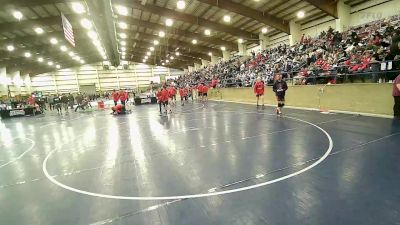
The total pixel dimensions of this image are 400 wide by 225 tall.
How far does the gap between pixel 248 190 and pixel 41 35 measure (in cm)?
3482

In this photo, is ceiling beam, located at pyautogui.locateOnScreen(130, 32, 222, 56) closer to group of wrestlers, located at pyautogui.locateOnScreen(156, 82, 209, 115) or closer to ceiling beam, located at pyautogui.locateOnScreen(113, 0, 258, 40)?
group of wrestlers, located at pyautogui.locateOnScreen(156, 82, 209, 115)

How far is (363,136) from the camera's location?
7.12m

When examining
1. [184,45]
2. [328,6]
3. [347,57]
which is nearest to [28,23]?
[184,45]

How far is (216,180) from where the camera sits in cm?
473

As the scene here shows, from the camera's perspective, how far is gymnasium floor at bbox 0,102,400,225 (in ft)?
11.5

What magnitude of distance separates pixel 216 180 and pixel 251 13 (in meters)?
20.6

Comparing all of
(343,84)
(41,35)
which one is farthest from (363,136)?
(41,35)

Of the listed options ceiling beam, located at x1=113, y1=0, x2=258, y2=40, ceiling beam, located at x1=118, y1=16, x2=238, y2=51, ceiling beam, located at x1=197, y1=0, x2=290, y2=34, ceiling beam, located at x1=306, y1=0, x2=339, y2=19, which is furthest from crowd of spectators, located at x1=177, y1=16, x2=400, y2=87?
ceiling beam, located at x1=118, y1=16, x2=238, y2=51

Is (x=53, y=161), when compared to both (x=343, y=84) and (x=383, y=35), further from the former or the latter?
(x=383, y=35)

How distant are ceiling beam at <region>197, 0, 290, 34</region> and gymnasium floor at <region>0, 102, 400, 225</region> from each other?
49.6ft

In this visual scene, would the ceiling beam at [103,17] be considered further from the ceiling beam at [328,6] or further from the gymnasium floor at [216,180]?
the ceiling beam at [328,6]

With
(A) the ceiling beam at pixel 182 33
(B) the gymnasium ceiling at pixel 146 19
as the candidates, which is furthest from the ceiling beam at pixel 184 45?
(A) the ceiling beam at pixel 182 33

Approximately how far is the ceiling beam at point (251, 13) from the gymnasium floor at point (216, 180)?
15121 millimetres

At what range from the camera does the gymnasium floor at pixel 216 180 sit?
3.51 meters
